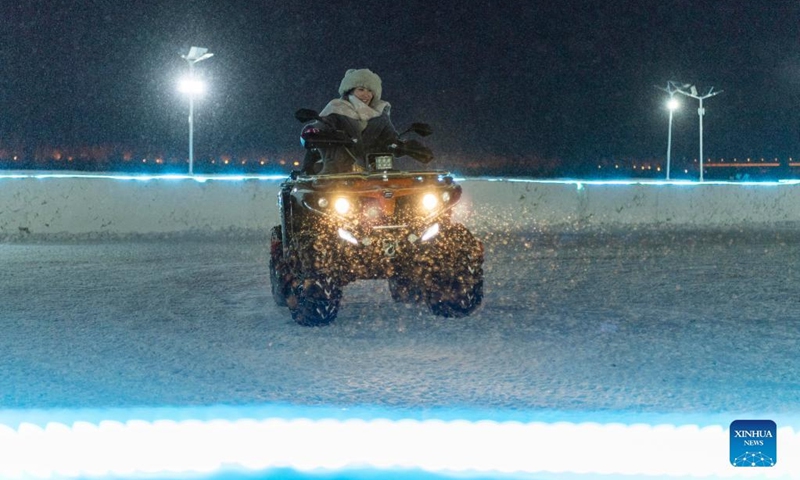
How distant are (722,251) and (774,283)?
4202mm

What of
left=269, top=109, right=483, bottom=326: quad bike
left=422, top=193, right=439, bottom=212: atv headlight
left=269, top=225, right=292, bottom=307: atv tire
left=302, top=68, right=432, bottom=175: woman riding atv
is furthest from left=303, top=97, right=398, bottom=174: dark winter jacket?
left=269, top=225, right=292, bottom=307: atv tire

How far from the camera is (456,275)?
758cm

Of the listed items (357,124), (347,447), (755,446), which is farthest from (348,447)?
(357,124)

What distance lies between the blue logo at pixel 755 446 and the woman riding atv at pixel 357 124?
4.40m

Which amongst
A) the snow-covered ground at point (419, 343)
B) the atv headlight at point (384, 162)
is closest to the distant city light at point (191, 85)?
the snow-covered ground at point (419, 343)

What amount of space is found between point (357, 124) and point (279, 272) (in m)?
1.30

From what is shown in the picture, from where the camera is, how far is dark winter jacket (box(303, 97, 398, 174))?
295 inches

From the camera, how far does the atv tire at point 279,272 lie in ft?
25.0

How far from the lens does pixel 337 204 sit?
719 cm

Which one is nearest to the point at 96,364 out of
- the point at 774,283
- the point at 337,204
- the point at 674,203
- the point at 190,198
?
the point at 337,204

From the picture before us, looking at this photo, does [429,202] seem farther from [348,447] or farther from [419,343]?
[348,447]

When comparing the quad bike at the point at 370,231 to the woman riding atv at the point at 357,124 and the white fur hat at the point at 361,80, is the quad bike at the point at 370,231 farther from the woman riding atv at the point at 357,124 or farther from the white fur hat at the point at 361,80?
the white fur hat at the point at 361,80

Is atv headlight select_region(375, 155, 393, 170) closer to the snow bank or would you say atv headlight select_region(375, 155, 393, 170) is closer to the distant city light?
the snow bank

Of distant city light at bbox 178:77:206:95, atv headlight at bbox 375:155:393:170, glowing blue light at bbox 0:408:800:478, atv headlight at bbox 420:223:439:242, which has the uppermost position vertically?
distant city light at bbox 178:77:206:95
